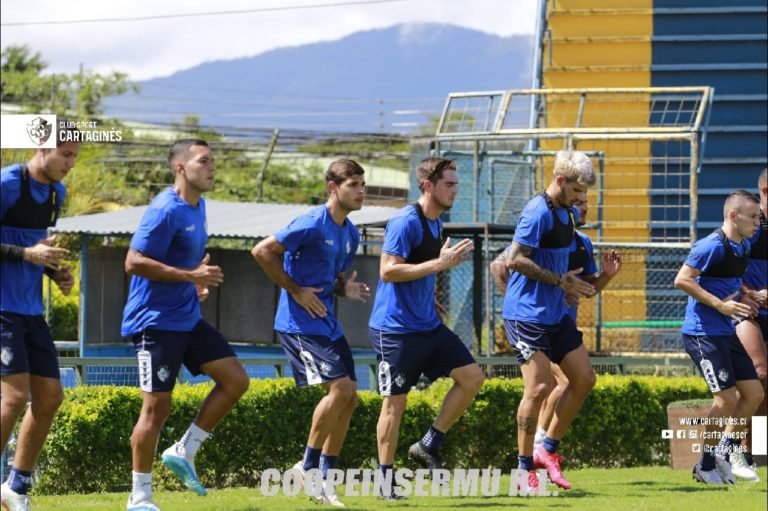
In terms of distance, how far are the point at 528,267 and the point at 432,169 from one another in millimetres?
1064

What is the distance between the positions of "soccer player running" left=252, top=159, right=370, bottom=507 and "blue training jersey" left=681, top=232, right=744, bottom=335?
3111mm

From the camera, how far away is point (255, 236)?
19.1 m

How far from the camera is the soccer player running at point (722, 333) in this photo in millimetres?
11820

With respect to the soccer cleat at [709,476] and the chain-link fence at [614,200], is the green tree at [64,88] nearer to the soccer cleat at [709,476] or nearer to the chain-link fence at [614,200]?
the chain-link fence at [614,200]

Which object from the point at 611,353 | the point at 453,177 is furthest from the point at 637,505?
the point at 611,353

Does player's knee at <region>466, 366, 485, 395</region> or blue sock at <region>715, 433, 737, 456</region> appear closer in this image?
player's knee at <region>466, 366, 485, 395</region>

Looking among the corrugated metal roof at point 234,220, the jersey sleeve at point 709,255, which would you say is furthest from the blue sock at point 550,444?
the corrugated metal roof at point 234,220

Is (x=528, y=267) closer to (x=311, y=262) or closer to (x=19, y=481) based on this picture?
(x=311, y=262)

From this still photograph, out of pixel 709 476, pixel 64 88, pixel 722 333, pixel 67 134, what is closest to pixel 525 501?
pixel 709 476

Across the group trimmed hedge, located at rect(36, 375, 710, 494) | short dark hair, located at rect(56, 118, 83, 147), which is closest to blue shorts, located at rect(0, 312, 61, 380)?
short dark hair, located at rect(56, 118, 83, 147)

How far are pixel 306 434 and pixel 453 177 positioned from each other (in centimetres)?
342

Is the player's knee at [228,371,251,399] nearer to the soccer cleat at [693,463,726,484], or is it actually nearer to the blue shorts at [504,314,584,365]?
the blue shorts at [504,314,584,365]

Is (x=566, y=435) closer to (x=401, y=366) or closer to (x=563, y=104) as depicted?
(x=401, y=366)

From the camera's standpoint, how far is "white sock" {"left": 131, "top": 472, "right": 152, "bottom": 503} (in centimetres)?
896
